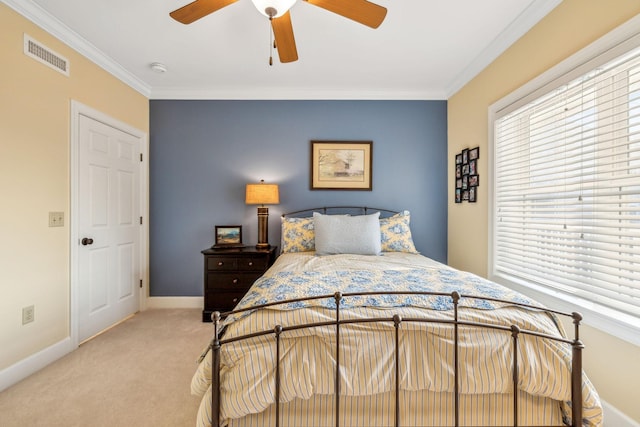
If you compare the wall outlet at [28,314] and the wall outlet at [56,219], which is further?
the wall outlet at [56,219]

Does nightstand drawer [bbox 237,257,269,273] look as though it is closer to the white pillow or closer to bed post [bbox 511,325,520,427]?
the white pillow

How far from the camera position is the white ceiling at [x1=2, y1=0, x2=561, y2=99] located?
211 cm

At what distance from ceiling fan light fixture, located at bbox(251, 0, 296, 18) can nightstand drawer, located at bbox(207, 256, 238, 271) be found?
2.28 meters

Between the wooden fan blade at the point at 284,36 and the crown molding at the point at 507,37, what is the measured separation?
5.58 ft

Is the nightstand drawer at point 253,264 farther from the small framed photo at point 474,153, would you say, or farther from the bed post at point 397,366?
the small framed photo at point 474,153

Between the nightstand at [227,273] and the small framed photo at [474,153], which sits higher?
the small framed photo at [474,153]

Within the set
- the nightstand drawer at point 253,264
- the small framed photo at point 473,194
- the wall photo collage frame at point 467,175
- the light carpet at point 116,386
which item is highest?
the wall photo collage frame at point 467,175

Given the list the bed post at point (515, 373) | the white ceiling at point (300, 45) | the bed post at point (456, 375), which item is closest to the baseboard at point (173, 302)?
the white ceiling at point (300, 45)

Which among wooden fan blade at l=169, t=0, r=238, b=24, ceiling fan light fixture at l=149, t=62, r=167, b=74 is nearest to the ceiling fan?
wooden fan blade at l=169, t=0, r=238, b=24

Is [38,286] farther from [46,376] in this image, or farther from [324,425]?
[324,425]

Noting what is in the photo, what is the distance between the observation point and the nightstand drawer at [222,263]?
3074mm

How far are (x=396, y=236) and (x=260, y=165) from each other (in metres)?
1.79

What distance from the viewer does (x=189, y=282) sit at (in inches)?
138

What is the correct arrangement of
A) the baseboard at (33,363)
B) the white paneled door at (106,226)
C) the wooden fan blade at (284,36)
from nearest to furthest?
the wooden fan blade at (284,36)
the baseboard at (33,363)
the white paneled door at (106,226)
